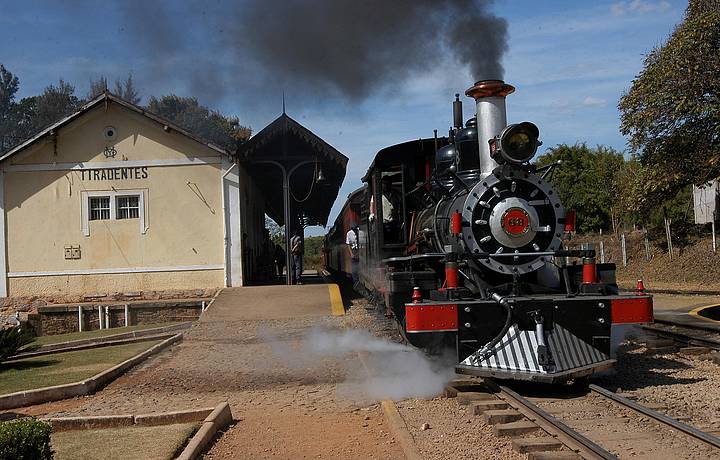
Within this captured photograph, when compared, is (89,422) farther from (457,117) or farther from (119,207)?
(119,207)

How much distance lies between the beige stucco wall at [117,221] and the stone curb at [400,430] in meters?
11.6

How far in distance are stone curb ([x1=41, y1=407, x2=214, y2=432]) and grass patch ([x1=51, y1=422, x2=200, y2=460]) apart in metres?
0.12

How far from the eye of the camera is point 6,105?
4922 centimetres

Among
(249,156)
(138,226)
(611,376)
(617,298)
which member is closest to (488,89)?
(617,298)

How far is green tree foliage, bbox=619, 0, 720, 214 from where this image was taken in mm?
17031

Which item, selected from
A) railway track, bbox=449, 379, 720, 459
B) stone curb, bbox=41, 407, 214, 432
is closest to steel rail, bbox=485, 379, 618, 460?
railway track, bbox=449, 379, 720, 459

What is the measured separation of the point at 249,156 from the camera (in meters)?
17.9

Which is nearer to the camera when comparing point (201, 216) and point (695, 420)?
point (695, 420)

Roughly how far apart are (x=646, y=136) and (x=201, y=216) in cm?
1130

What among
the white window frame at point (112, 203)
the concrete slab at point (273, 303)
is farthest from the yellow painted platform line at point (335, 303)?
the white window frame at point (112, 203)

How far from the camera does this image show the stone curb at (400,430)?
206 inches

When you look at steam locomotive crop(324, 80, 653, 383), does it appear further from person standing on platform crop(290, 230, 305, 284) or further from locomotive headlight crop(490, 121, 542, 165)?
person standing on platform crop(290, 230, 305, 284)

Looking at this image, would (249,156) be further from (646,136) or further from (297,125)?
(646,136)

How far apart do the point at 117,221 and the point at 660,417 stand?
48.1 ft
